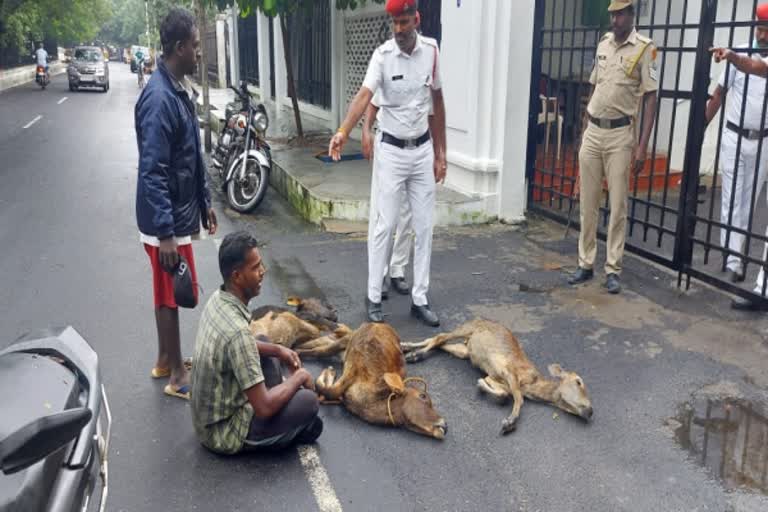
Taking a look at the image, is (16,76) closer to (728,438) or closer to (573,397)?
(573,397)

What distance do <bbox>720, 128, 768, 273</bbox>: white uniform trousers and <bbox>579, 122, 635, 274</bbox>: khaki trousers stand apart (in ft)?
2.61

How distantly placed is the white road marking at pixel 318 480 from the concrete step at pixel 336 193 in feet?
14.7

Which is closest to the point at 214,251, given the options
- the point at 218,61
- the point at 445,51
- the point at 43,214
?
the point at 43,214

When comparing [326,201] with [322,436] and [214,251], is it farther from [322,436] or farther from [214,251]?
[322,436]

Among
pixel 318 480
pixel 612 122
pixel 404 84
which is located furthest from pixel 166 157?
pixel 612 122

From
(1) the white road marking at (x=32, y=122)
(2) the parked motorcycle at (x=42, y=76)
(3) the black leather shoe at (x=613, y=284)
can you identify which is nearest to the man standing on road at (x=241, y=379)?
(3) the black leather shoe at (x=613, y=284)

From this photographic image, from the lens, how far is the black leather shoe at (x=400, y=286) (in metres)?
6.00

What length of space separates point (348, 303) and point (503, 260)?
1.79 meters

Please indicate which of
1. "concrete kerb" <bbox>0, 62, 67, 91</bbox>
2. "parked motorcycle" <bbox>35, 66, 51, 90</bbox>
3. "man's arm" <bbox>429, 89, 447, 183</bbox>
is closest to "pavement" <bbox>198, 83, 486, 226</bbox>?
"man's arm" <bbox>429, 89, 447, 183</bbox>

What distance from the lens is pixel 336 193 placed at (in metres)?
8.45

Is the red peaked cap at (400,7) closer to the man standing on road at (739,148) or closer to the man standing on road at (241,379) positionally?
the man standing on road at (241,379)

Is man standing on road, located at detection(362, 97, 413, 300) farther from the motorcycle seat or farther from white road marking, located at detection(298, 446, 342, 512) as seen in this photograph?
the motorcycle seat

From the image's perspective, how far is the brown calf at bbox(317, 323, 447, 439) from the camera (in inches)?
150

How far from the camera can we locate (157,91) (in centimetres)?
382
